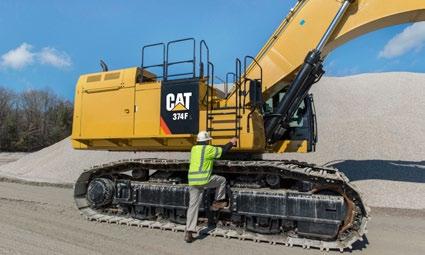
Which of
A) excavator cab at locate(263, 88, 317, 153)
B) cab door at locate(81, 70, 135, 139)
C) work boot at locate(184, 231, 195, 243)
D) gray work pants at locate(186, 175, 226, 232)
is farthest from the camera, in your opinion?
cab door at locate(81, 70, 135, 139)

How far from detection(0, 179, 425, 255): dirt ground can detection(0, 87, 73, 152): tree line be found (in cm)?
5550

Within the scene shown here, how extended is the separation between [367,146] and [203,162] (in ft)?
36.6

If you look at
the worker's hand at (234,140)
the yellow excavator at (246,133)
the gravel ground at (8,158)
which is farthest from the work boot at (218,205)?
the gravel ground at (8,158)

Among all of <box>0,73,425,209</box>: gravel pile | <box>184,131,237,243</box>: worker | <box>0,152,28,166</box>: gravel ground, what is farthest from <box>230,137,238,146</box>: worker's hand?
<box>0,152,28,166</box>: gravel ground

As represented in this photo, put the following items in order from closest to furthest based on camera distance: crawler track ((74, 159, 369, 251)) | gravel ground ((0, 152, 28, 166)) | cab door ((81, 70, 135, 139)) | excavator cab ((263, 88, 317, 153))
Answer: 1. crawler track ((74, 159, 369, 251))
2. excavator cab ((263, 88, 317, 153))
3. cab door ((81, 70, 135, 139))
4. gravel ground ((0, 152, 28, 166))

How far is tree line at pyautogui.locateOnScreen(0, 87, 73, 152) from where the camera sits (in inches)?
2376

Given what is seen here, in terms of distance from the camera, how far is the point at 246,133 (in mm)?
7258

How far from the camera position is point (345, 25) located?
775 centimetres

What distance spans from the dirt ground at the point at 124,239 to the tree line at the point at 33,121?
55497mm

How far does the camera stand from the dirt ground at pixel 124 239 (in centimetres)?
630

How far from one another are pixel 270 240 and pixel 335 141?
37.2 feet

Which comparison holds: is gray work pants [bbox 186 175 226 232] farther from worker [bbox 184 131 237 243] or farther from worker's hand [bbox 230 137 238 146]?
worker's hand [bbox 230 137 238 146]

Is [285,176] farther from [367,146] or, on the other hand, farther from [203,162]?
[367,146]

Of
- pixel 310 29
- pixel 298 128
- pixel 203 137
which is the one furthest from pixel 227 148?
pixel 310 29
